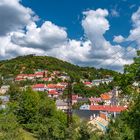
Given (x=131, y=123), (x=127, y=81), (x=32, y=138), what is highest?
(x=127, y=81)

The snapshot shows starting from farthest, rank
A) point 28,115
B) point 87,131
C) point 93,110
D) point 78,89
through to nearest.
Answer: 1. point 78,89
2. point 93,110
3. point 28,115
4. point 87,131

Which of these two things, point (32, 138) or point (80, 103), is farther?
point (80, 103)

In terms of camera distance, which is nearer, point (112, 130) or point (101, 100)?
point (112, 130)

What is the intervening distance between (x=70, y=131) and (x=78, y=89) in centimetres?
15475

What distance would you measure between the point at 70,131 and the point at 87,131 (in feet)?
15.8

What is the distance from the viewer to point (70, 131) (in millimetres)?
44969

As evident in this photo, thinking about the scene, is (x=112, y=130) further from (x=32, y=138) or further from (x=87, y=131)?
(x=32, y=138)

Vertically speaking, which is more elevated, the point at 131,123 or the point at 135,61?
the point at 135,61

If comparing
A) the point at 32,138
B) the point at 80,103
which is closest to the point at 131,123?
the point at 32,138

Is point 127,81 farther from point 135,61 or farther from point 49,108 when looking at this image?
point 49,108

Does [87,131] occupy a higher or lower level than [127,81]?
lower

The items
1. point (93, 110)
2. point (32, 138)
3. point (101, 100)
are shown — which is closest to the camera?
point (32, 138)

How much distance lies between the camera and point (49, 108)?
77.7 metres

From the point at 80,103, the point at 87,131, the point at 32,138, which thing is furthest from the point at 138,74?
the point at 80,103
